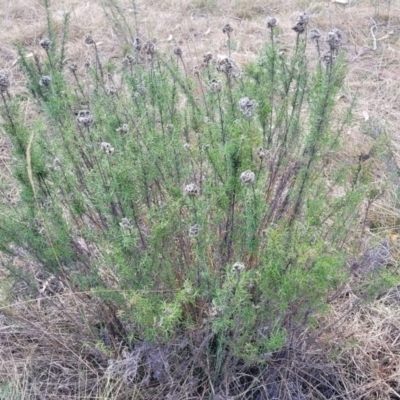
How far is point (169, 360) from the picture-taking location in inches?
84.2

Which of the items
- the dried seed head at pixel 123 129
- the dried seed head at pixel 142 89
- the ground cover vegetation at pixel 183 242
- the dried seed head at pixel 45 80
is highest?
the dried seed head at pixel 45 80

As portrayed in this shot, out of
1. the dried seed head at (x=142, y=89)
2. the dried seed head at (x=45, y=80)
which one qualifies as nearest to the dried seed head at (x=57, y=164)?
the dried seed head at (x=45, y=80)

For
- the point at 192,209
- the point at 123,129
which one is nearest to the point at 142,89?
the point at 123,129

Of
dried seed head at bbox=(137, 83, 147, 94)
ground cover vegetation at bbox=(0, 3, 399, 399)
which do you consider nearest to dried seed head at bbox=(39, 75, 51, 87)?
ground cover vegetation at bbox=(0, 3, 399, 399)

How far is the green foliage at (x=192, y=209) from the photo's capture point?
1687 mm

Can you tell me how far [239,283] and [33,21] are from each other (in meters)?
4.65

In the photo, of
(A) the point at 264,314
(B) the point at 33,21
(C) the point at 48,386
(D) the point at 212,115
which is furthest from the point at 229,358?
(B) the point at 33,21

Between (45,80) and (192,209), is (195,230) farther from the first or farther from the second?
(45,80)

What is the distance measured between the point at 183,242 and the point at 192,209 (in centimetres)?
40

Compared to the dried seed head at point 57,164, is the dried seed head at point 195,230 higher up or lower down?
lower down

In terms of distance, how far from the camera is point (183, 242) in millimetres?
2080

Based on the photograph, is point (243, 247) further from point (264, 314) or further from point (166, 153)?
point (166, 153)

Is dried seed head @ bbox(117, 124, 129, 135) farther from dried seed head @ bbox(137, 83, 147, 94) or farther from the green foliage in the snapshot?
dried seed head @ bbox(137, 83, 147, 94)

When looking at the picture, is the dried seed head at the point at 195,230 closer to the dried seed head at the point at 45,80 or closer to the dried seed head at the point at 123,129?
the dried seed head at the point at 123,129
